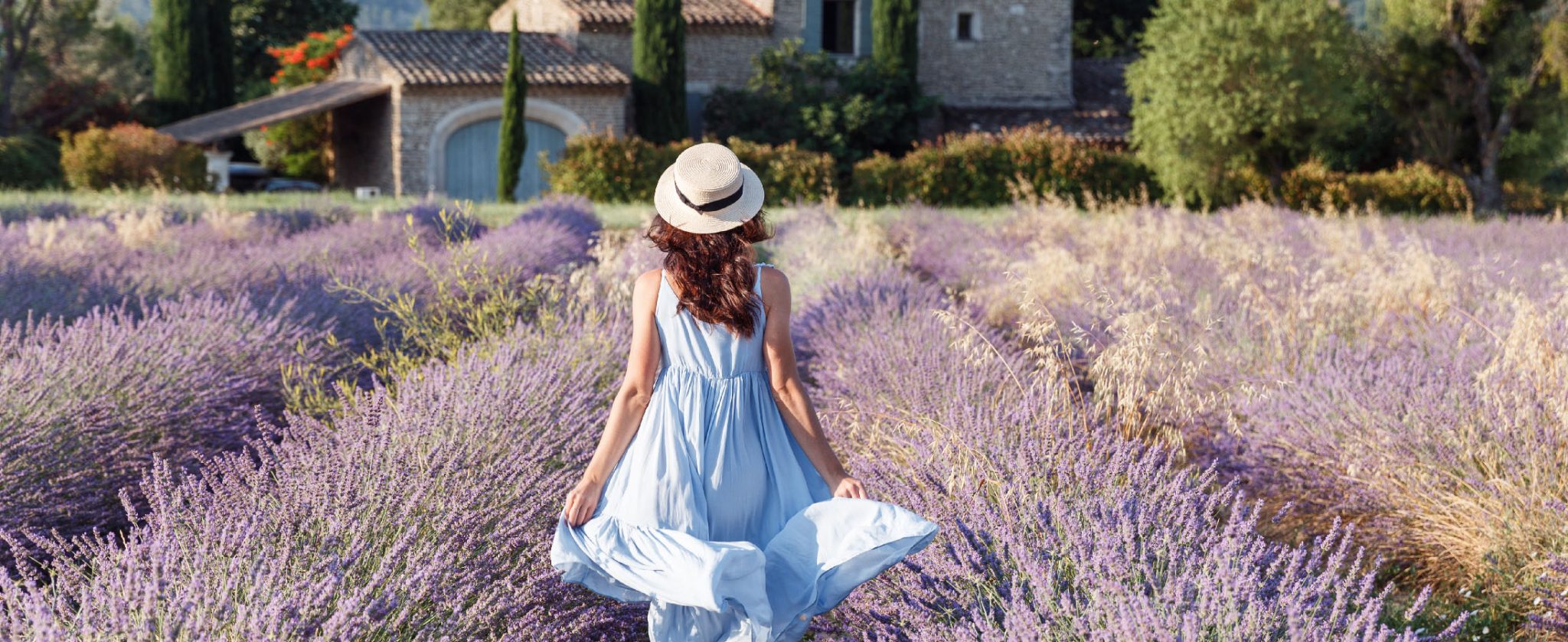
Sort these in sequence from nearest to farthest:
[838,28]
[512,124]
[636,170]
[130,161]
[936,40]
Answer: [636,170]
[130,161]
[512,124]
[936,40]
[838,28]

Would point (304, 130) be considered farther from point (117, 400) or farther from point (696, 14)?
point (117, 400)

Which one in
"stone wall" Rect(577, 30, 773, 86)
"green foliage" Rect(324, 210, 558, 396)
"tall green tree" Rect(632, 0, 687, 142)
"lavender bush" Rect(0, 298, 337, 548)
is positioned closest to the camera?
"lavender bush" Rect(0, 298, 337, 548)

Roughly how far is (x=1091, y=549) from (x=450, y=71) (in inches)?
874

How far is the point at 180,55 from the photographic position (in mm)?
26859

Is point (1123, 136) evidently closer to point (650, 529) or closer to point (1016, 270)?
point (1016, 270)

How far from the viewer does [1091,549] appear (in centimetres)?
293

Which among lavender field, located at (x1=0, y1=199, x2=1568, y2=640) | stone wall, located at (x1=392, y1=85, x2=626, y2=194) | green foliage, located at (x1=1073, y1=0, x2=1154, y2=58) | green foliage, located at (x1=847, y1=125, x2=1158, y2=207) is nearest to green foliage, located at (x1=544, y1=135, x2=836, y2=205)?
green foliage, located at (x1=847, y1=125, x2=1158, y2=207)

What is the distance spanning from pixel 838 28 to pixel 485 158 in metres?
8.10

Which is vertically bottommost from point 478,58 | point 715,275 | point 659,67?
Result: point 715,275

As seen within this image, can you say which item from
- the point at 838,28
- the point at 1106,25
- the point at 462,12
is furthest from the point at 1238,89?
the point at 462,12

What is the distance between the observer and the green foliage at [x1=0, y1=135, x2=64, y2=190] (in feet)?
70.4

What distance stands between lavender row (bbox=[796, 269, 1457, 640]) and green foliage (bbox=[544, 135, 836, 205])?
15.5 meters

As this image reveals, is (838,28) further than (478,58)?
Yes

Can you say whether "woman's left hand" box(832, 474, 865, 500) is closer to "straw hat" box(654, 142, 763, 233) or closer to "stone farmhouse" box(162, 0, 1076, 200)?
"straw hat" box(654, 142, 763, 233)
